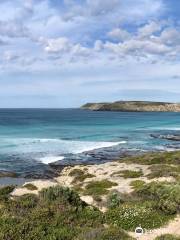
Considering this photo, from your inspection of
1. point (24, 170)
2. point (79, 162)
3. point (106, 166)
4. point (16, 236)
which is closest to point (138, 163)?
point (106, 166)

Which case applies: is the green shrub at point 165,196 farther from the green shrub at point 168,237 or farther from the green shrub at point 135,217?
the green shrub at point 168,237

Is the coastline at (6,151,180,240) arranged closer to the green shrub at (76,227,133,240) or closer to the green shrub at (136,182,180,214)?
the green shrub at (136,182,180,214)

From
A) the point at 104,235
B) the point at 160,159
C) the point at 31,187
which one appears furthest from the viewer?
the point at 160,159

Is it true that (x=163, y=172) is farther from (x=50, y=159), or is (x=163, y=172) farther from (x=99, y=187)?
(x=50, y=159)

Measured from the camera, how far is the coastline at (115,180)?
22877 millimetres

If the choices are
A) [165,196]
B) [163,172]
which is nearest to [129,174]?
[163,172]

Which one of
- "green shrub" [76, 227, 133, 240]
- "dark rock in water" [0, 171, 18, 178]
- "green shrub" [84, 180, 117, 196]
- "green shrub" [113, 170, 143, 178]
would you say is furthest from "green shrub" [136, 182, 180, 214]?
"dark rock in water" [0, 171, 18, 178]

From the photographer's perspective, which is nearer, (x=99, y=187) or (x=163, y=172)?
(x=99, y=187)

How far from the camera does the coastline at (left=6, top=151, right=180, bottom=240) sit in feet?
75.1

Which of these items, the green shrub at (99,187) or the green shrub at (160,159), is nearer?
the green shrub at (99,187)

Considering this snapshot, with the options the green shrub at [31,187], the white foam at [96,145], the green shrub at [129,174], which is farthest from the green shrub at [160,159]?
the green shrub at [31,187]

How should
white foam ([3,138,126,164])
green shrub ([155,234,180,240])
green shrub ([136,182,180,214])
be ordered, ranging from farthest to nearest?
white foam ([3,138,126,164]) < green shrub ([136,182,180,214]) < green shrub ([155,234,180,240])

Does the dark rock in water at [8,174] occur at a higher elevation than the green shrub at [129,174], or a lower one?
lower

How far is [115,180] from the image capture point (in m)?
35.2
